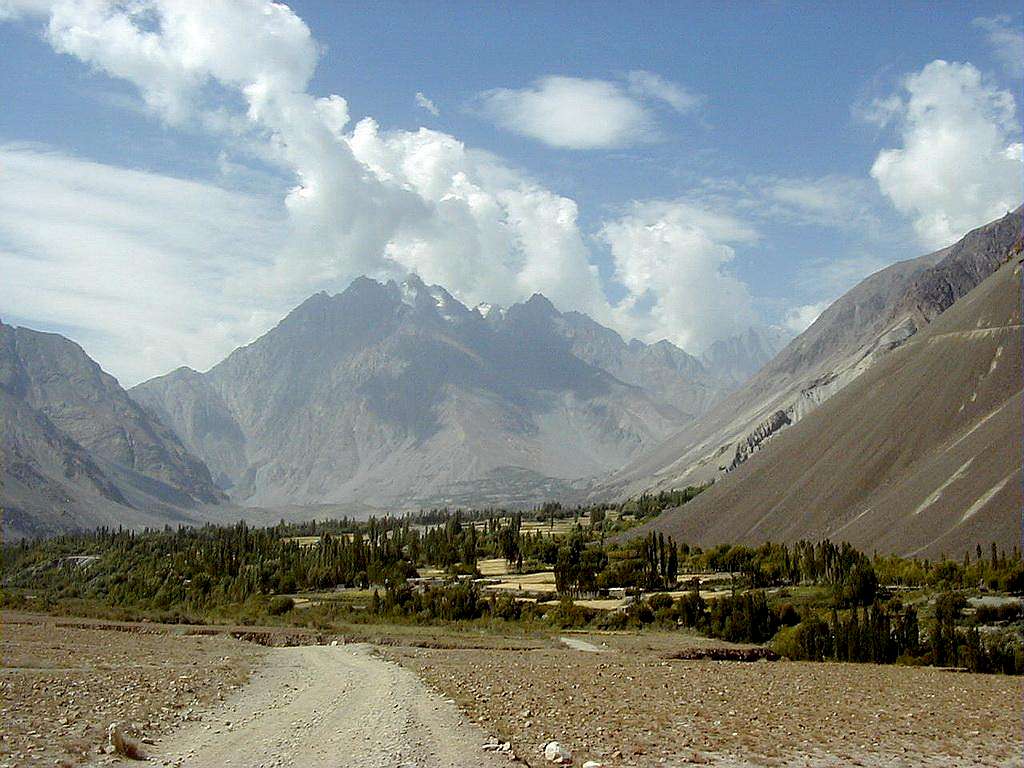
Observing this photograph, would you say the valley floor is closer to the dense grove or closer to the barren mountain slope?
the dense grove

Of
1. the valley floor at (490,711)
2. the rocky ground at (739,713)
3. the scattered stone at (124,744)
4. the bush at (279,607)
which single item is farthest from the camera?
the bush at (279,607)

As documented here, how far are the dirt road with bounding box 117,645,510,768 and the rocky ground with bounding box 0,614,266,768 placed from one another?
3.97 feet

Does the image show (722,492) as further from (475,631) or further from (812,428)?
(475,631)

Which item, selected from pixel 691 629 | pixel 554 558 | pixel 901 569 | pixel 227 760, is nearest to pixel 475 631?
pixel 691 629

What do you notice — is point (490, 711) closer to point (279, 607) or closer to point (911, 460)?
point (279, 607)

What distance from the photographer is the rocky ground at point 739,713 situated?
18.7 m

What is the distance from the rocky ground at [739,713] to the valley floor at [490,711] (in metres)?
0.07


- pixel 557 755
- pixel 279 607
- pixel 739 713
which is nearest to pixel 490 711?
pixel 557 755

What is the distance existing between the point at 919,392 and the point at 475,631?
9433 centimetres

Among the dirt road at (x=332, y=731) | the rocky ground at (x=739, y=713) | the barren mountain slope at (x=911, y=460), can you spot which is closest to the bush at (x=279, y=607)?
the rocky ground at (x=739, y=713)

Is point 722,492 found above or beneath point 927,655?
above

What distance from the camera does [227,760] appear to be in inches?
706

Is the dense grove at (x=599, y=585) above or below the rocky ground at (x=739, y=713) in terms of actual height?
below

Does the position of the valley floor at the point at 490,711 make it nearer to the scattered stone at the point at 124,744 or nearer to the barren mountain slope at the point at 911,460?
the scattered stone at the point at 124,744
